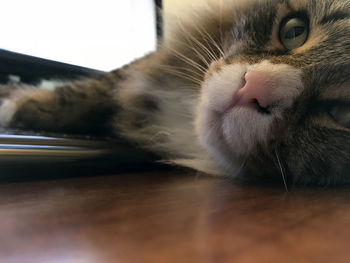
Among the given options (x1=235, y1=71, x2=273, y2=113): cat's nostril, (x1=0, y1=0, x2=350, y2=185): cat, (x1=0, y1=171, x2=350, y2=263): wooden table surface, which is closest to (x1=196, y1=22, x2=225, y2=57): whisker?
(x1=0, y1=0, x2=350, y2=185): cat

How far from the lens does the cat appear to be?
723mm

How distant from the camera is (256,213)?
0.45 metres

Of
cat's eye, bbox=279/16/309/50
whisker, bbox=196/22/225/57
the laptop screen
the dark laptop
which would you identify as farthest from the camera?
the laptop screen

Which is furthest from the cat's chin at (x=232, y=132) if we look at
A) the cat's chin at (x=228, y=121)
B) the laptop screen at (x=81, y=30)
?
the laptop screen at (x=81, y=30)

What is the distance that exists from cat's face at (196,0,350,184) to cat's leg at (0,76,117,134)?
0.43 metres

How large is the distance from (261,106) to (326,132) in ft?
0.50

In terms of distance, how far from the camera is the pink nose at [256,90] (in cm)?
70

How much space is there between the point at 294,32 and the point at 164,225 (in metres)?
0.61

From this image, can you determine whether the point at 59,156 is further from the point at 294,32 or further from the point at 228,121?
the point at 294,32

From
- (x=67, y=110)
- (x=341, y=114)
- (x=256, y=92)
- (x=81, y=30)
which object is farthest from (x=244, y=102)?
(x=81, y=30)

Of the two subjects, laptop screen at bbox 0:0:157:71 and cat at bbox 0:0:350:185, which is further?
laptop screen at bbox 0:0:157:71

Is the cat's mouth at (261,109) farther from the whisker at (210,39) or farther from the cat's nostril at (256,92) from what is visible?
the whisker at (210,39)

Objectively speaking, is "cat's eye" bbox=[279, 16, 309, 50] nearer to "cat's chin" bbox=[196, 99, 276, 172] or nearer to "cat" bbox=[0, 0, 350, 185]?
"cat" bbox=[0, 0, 350, 185]

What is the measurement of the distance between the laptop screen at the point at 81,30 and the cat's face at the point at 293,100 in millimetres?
615
